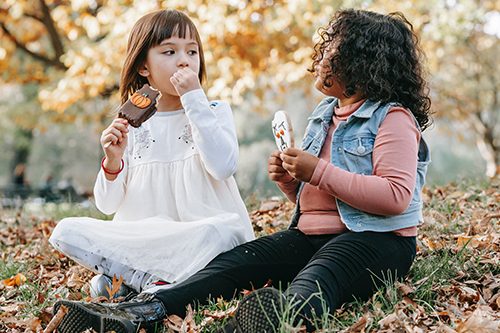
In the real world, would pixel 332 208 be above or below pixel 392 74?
below

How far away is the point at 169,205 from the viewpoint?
3.28m

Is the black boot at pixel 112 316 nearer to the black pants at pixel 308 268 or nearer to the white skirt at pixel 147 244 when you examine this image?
the black pants at pixel 308 268

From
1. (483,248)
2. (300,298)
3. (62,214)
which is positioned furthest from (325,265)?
(62,214)

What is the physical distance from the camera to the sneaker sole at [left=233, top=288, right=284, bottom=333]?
229 cm

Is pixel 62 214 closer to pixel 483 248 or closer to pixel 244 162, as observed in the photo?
pixel 483 248

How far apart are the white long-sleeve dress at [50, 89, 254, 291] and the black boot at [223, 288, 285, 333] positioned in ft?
2.11

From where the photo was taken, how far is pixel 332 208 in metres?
2.95

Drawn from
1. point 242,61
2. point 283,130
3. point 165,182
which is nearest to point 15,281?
point 165,182

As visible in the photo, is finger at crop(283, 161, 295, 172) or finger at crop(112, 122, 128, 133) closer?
finger at crop(283, 161, 295, 172)

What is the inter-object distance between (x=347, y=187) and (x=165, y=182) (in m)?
0.98

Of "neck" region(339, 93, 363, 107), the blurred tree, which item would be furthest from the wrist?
the blurred tree

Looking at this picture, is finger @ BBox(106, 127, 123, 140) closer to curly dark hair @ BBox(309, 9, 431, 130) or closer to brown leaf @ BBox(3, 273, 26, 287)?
curly dark hair @ BBox(309, 9, 431, 130)

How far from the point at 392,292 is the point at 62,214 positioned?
13.1 feet

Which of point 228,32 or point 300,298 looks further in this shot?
point 228,32
